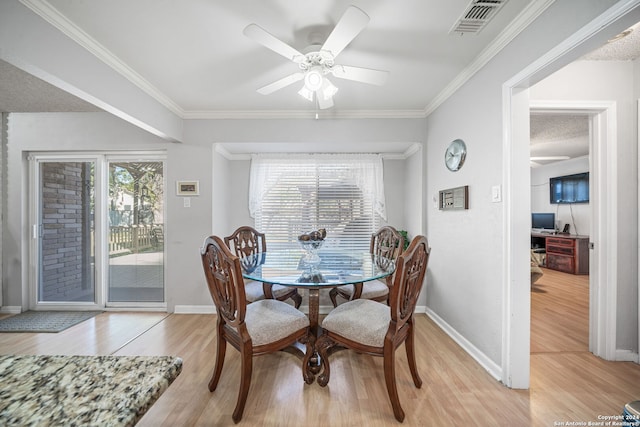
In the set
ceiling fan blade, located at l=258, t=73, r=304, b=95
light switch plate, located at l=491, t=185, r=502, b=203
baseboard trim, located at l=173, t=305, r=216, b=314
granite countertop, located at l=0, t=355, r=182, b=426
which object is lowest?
baseboard trim, located at l=173, t=305, r=216, b=314

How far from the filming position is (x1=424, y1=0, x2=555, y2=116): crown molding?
1.49 m

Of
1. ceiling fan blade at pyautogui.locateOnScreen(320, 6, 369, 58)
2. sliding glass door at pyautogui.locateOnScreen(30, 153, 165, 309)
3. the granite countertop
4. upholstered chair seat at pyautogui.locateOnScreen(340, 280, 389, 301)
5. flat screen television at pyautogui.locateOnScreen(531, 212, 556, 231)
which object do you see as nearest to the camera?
the granite countertop

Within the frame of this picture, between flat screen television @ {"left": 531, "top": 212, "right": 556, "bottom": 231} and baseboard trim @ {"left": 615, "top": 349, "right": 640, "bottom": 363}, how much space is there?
15.7 feet

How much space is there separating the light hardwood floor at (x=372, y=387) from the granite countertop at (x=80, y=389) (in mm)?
1262

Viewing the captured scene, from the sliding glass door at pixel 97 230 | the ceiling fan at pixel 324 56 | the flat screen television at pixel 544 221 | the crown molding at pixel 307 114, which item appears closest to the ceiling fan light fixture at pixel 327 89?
the ceiling fan at pixel 324 56

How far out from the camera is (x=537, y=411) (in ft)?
5.07

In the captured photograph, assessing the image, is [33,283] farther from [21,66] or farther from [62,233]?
[21,66]

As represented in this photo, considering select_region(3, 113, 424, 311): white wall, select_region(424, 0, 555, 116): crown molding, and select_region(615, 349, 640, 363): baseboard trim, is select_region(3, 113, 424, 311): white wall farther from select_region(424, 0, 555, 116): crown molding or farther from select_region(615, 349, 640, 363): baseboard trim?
select_region(615, 349, 640, 363): baseboard trim

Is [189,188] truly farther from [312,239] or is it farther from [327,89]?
[327,89]

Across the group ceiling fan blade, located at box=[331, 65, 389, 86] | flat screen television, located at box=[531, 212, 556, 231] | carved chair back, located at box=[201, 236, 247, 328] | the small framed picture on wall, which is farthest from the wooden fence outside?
flat screen television, located at box=[531, 212, 556, 231]

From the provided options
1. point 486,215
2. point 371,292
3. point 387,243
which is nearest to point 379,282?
point 371,292

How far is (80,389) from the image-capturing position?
487mm

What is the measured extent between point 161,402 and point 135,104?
7.80ft

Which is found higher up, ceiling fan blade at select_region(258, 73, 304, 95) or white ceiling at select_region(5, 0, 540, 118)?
white ceiling at select_region(5, 0, 540, 118)
